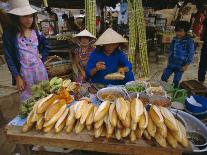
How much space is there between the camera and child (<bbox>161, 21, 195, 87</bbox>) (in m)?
4.89

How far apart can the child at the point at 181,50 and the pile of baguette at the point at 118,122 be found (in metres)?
3.29

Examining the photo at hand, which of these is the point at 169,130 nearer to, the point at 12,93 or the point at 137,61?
the point at 12,93

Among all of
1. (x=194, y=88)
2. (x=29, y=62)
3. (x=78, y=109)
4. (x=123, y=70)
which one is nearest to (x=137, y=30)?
(x=194, y=88)

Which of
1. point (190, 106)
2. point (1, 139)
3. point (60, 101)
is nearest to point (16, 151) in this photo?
point (1, 139)

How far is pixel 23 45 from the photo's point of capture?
11.5ft

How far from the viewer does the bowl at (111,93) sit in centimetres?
263

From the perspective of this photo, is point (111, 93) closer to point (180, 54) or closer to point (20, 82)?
point (20, 82)

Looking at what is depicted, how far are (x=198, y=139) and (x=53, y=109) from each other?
5.13 ft

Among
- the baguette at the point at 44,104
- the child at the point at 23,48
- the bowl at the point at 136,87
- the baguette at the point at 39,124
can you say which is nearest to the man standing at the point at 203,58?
the bowl at the point at 136,87

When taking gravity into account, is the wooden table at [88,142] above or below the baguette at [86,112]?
below

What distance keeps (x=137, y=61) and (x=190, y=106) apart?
492cm

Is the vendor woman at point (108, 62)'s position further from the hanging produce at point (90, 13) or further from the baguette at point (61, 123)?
the hanging produce at point (90, 13)

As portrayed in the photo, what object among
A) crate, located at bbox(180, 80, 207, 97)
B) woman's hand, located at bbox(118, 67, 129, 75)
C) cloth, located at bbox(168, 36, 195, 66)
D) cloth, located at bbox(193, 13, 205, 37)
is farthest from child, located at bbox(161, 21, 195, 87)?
cloth, located at bbox(193, 13, 205, 37)

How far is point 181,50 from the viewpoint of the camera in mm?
5078
